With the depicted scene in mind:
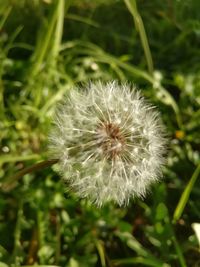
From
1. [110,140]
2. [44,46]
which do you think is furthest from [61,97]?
[110,140]

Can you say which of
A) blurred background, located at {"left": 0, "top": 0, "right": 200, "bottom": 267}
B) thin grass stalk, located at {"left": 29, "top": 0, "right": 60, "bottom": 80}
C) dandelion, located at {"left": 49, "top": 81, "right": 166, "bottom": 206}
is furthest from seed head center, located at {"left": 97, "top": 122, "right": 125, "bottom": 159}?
thin grass stalk, located at {"left": 29, "top": 0, "right": 60, "bottom": 80}

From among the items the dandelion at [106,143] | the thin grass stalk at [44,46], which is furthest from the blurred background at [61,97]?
the dandelion at [106,143]

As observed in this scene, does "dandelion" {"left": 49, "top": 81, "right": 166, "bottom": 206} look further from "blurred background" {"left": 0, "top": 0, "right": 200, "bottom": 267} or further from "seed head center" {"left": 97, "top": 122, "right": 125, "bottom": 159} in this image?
"blurred background" {"left": 0, "top": 0, "right": 200, "bottom": 267}

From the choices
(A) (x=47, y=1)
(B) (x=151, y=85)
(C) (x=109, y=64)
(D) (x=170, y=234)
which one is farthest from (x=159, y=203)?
(A) (x=47, y=1)

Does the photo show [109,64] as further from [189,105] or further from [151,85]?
[189,105]

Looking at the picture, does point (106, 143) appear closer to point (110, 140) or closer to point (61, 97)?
point (110, 140)
